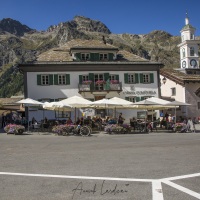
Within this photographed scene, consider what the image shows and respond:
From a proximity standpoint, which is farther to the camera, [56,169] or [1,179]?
[56,169]

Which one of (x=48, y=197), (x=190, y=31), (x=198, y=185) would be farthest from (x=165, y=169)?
(x=190, y=31)

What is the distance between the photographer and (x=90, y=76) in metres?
36.3

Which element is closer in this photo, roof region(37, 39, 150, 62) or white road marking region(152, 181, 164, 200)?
white road marking region(152, 181, 164, 200)

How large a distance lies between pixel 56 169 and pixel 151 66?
30211 millimetres

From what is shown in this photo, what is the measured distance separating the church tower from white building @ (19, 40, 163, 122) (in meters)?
36.9

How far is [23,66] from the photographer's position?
34438 mm

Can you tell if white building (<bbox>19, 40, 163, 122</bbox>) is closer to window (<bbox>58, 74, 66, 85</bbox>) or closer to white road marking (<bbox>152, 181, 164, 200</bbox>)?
window (<bbox>58, 74, 66, 85</bbox>)

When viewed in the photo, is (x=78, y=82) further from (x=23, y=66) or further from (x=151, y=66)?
(x=151, y=66)

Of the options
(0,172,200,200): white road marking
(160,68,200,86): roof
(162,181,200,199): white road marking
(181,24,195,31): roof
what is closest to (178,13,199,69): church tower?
(181,24,195,31): roof

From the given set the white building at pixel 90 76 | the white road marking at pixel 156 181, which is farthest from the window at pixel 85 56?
the white road marking at pixel 156 181

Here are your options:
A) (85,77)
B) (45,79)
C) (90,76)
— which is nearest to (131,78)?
(90,76)

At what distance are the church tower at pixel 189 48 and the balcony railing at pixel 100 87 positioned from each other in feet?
132

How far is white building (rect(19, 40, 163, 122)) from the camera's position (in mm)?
34938

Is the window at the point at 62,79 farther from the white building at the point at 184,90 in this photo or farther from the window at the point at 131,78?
the white building at the point at 184,90
